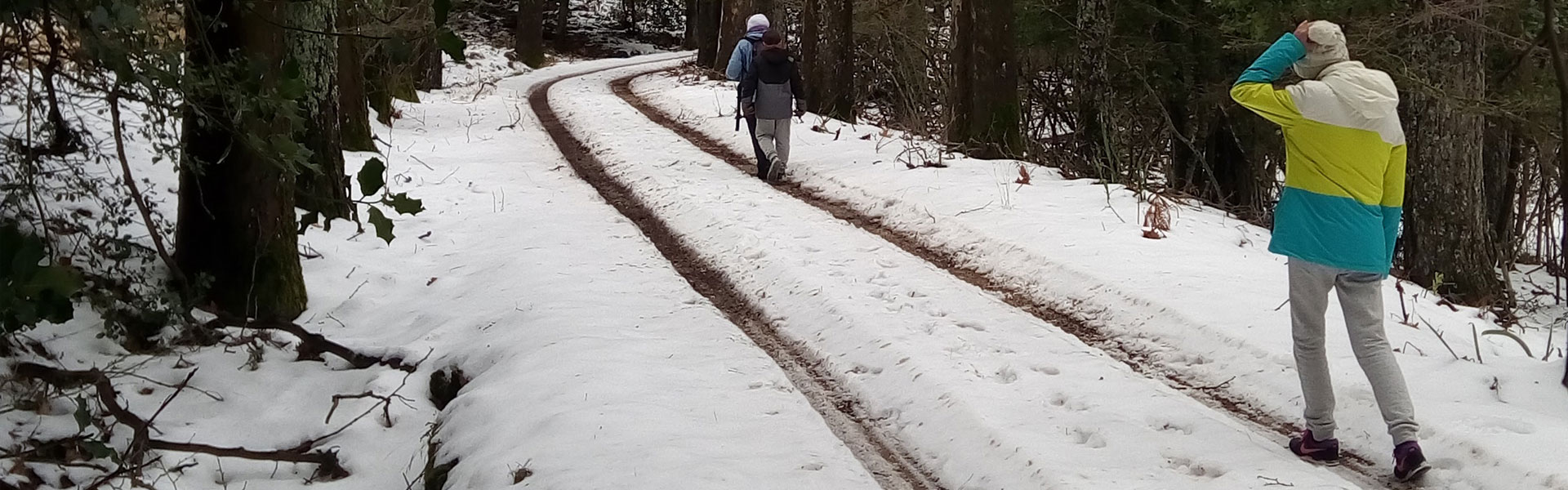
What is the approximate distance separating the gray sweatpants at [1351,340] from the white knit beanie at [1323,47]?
0.85m

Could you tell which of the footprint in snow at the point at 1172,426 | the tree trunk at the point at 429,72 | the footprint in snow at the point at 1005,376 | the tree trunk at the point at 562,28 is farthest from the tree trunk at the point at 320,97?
the tree trunk at the point at 562,28

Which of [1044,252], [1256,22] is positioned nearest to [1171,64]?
[1256,22]

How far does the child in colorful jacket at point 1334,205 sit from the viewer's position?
495 cm

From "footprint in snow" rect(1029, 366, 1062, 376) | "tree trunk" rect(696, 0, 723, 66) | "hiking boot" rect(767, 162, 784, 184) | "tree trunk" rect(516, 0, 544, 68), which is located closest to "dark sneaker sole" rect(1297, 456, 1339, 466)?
"footprint in snow" rect(1029, 366, 1062, 376)

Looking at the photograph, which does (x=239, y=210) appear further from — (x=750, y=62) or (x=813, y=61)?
(x=813, y=61)

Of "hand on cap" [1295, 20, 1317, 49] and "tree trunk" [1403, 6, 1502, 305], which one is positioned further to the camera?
"tree trunk" [1403, 6, 1502, 305]

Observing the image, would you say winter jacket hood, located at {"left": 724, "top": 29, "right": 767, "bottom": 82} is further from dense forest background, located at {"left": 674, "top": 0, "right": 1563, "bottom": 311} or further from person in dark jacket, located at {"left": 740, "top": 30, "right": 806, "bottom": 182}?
dense forest background, located at {"left": 674, "top": 0, "right": 1563, "bottom": 311}

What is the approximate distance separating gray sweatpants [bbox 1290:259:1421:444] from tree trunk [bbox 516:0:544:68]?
30.5 metres

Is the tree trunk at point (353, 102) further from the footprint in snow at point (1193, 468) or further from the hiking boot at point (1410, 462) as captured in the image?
the hiking boot at point (1410, 462)

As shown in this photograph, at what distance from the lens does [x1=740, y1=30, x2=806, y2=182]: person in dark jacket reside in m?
12.4

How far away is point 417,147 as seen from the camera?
15266 millimetres

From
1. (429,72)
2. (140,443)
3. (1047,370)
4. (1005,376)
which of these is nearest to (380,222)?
(140,443)

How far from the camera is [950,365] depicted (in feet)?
20.9

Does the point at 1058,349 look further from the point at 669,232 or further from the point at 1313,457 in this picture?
the point at 669,232
